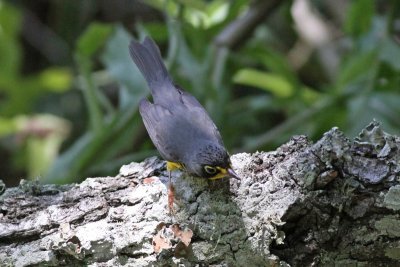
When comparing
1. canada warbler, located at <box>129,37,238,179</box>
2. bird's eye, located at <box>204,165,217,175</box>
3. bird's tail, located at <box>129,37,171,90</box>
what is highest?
bird's tail, located at <box>129,37,171,90</box>

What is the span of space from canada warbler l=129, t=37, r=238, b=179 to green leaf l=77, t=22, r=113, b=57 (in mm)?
750

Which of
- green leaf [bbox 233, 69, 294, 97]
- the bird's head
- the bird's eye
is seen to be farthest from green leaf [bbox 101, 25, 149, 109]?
the bird's eye

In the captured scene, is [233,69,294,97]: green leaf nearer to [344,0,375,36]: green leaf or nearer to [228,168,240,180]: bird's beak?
[344,0,375,36]: green leaf

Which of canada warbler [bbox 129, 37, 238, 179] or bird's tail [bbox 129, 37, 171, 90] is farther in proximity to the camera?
bird's tail [bbox 129, 37, 171, 90]

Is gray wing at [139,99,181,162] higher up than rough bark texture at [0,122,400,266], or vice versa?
gray wing at [139,99,181,162]

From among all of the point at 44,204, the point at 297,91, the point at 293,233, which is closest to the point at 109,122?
the point at 297,91

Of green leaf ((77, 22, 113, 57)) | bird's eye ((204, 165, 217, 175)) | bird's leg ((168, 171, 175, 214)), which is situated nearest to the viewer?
bird's leg ((168, 171, 175, 214))

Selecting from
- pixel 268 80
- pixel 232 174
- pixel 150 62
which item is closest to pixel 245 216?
pixel 232 174

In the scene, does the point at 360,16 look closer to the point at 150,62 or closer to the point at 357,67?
the point at 357,67

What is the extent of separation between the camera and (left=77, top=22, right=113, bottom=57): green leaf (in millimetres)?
3936

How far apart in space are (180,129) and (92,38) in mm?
1401

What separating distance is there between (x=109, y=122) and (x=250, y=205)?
2.06 metres

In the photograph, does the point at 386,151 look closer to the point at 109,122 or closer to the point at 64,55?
the point at 109,122

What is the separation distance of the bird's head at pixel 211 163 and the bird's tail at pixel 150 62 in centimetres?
66
